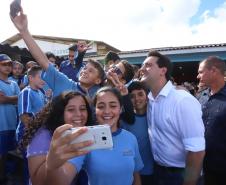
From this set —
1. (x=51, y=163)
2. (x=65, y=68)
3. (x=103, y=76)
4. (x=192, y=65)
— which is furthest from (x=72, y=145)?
(x=192, y=65)

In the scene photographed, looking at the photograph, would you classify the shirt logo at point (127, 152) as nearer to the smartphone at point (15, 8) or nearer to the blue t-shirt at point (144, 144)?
the blue t-shirt at point (144, 144)

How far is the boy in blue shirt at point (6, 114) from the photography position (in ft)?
16.9

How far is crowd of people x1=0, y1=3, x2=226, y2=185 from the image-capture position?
213 cm

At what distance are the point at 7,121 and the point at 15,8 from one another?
9.56 feet

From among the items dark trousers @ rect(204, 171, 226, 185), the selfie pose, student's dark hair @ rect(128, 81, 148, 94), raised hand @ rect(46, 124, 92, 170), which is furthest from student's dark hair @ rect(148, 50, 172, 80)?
raised hand @ rect(46, 124, 92, 170)

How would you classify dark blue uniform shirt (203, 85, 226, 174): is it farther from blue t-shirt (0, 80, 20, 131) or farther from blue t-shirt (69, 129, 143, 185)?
blue t-shirt (0, 80, 20, 131)

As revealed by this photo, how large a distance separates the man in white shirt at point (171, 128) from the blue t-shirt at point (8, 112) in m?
2.91

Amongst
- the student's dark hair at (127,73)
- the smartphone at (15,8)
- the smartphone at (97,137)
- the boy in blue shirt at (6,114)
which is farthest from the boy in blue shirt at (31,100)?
the smartphone at (97,137)

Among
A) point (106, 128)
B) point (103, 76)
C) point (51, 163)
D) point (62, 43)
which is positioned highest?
point (62, 43)

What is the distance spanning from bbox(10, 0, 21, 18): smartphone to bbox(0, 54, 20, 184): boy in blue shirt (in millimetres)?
2435

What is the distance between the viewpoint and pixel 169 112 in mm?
2943

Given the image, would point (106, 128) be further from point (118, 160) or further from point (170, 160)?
point (170, 160)

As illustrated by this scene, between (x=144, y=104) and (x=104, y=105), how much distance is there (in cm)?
95

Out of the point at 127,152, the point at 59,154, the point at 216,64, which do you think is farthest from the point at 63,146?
the point at 216,64
